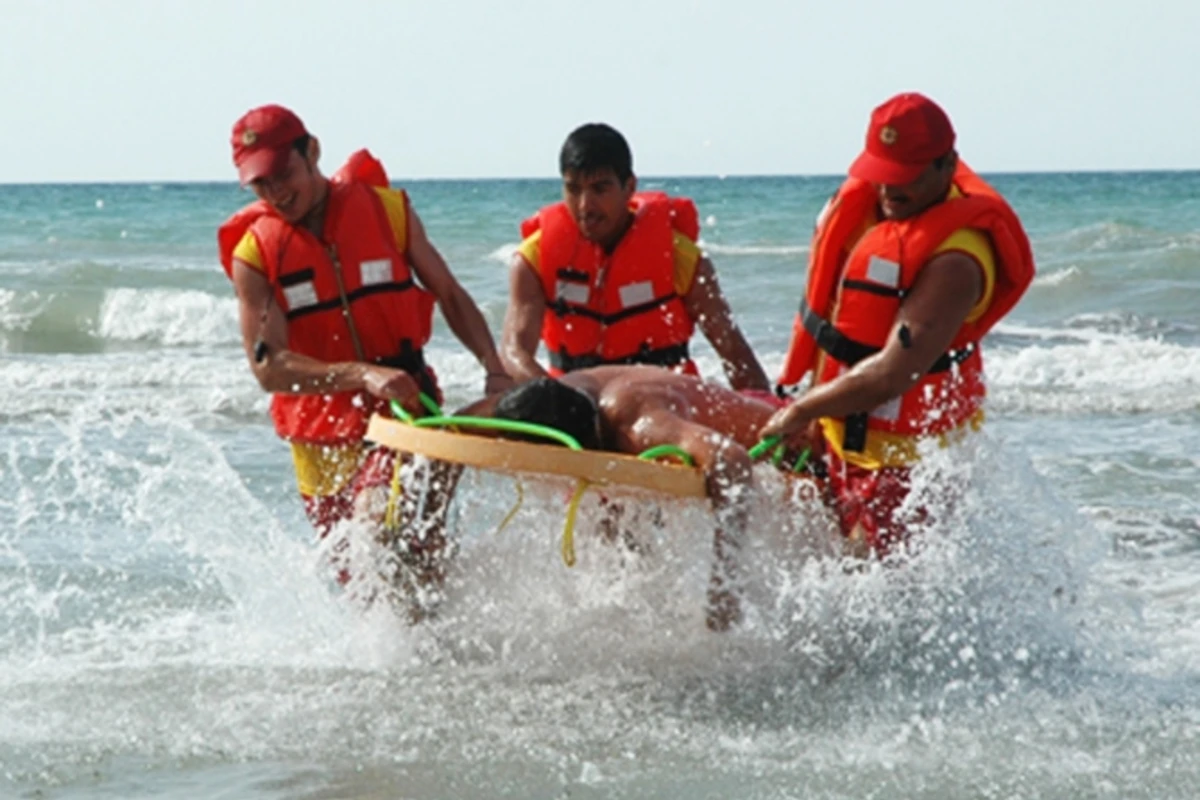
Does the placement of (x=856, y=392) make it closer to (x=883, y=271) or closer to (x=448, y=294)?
(x=883, y=271)

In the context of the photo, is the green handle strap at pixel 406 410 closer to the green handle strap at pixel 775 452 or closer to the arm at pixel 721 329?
the green handle strap at pixel 775 452

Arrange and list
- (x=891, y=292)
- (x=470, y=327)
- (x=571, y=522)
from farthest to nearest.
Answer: (x=470, y=327), (x=891, y=292), (x=571, y=522)

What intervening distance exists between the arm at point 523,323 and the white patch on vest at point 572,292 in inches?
2.3

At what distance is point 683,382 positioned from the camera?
5.21 meters

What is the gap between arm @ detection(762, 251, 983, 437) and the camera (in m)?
4.91

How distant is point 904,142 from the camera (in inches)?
194

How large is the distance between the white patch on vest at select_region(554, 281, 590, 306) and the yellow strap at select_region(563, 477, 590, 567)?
108 cm

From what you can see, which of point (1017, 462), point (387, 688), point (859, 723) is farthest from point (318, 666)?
point (1017, 462)

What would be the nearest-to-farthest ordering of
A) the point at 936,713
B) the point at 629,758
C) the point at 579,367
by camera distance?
the point at 629,758
the point at 936,713
the point at 579,367

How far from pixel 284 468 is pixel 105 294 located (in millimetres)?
10936


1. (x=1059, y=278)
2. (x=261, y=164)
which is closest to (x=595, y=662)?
(x=261, y=164)

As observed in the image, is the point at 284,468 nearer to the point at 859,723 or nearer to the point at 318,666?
the point at 318,666

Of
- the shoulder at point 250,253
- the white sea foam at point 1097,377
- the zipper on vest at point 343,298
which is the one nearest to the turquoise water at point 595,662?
the zipper on vest at point 343,298

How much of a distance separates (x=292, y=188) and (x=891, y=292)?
1.87 m
